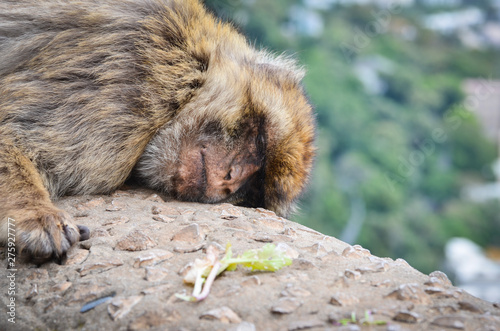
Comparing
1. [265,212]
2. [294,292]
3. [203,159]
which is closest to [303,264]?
[294,292]

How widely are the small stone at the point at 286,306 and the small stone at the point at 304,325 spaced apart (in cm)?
8

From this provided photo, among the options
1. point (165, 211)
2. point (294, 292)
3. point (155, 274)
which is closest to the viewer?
point (294, 292)

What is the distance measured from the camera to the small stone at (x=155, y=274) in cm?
205

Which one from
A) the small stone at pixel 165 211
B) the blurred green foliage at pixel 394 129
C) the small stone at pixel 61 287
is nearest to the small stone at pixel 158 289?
the small stone at pixel 61 287

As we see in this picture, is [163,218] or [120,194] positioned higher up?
[163,218]

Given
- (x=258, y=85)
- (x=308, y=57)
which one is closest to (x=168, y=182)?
(x=258, y=85)

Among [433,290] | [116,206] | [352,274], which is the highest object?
[433,290]

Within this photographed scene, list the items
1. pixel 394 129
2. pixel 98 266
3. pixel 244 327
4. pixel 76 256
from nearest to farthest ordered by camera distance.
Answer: pixel 244 327 → pixel 98 266 → pixel 76 256 → pixel 394 129

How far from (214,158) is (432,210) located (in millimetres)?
9433

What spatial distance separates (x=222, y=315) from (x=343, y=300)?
0.45 m

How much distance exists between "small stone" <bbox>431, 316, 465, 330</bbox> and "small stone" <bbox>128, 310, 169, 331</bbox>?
917 mm

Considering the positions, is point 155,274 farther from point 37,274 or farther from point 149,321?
point 37,274

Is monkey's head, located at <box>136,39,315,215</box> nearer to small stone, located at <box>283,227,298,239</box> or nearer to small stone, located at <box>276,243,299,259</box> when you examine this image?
small stone, located at <box>283,227,298,239</box>

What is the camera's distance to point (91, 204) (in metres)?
2.89
